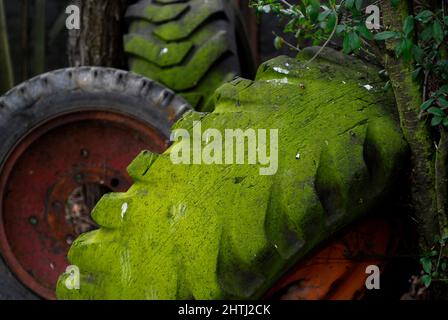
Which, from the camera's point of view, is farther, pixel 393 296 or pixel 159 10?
pixel 159 10

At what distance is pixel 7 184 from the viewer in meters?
2.77

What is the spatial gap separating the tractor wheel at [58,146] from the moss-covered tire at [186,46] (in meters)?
0.28

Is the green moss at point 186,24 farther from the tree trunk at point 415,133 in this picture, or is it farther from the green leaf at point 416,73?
the green leaf at point 416,73

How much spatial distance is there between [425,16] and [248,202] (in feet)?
1.79

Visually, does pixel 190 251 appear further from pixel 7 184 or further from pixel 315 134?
pixel 7 184

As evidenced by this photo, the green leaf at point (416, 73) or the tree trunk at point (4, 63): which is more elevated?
the tree trunk at point (4, 63)

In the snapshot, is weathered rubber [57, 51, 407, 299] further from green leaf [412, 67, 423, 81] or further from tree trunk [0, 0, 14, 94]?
tree trunk [0, 0, 14, 94]

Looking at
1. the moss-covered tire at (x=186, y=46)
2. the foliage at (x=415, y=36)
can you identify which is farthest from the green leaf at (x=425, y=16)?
the moss-covered tire at (x=186, y=46)

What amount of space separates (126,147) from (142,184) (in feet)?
2.59

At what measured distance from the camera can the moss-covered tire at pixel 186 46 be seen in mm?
3016

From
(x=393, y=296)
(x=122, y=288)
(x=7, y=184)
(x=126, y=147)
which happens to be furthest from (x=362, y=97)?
(x=7, y=184)

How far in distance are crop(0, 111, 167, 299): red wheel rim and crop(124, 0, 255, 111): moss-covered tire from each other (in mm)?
319

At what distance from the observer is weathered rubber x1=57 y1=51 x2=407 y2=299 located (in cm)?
189

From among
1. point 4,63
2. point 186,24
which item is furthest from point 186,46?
point 4,63
